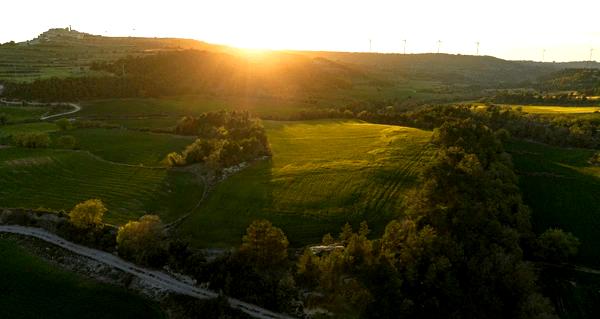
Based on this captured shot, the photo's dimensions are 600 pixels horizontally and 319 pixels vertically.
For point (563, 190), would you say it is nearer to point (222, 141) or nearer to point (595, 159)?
point (595, 159)

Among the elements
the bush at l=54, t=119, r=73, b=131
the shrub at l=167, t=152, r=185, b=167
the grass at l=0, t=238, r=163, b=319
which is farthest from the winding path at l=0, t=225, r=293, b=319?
the bush at l=54, t=119, r=73, b=131

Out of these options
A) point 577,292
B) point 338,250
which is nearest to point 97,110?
point 338,250

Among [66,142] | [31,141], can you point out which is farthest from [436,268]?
[31,141]

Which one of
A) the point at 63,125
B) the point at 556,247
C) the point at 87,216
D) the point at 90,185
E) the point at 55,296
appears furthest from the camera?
the point at 63,125

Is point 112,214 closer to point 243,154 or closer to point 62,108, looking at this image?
point 243,154

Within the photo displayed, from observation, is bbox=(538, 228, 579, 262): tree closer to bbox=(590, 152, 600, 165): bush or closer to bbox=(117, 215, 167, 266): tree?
bbox=(590, 152, 600, 165): bush

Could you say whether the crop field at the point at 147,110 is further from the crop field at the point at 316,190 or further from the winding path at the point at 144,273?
the winding path at the point at 144,273
